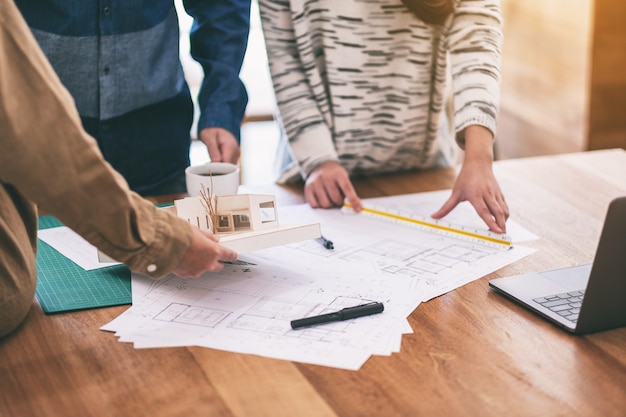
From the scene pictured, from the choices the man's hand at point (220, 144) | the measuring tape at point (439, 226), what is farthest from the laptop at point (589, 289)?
the man's hand at point (220, 144)

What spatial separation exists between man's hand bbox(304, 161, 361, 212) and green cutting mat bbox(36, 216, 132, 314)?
437 millimetres

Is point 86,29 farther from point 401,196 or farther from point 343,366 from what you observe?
point 343,366

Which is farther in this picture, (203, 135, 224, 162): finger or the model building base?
(203, 135, 224, 162): finger

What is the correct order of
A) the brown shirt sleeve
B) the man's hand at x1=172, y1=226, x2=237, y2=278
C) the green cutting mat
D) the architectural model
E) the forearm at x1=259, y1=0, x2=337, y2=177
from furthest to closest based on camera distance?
the forearm at x1=259, y1=0, x2=337, y2=177
the architectural model
the green cutting mat
the man's hand at x1=172, y1=226, x2=237, y2=278
the brown shirt sleeve

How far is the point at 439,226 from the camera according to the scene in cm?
135

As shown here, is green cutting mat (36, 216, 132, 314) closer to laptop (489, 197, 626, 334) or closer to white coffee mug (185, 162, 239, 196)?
white coffee mug (185, 162, 239, 196)

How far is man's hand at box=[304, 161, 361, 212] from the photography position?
4.80 ft

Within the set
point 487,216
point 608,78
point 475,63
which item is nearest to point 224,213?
point 487,216

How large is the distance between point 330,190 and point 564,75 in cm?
189

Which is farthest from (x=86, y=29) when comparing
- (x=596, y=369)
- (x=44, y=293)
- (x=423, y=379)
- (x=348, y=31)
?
(x=596, y=369)

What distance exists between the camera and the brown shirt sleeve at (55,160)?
2.52 ft

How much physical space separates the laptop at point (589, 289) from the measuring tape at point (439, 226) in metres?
0.15

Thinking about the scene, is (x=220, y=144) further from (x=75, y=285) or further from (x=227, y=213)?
→ (x=75, y=285)

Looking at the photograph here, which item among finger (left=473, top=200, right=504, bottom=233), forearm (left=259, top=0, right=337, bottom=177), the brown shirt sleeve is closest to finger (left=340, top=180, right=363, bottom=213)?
forearm (left=259, top=0, right=337, bottom=177)
